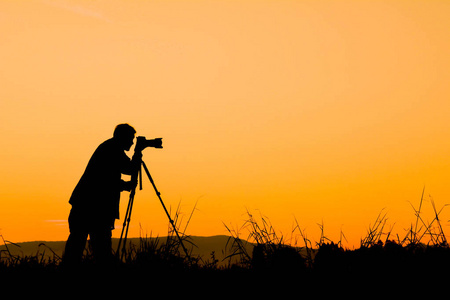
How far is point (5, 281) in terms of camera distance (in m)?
5.86

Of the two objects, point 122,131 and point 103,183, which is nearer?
point 103,183

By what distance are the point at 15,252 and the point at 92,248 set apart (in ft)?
3.65

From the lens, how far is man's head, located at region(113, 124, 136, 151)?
7.72 meters

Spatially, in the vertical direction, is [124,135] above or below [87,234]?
above

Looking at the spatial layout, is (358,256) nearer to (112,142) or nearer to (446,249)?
(446,249)

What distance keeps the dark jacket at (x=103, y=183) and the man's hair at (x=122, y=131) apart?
0.12 m

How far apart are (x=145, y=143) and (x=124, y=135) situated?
0.35m

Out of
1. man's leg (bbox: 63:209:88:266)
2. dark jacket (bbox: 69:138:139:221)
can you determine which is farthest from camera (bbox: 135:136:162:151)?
man's leg (bbox: 63:209:88:266)

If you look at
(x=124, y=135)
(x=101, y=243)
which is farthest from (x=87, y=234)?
(x=124, y=135)

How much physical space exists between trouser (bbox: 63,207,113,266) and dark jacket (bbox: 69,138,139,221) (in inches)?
2.6

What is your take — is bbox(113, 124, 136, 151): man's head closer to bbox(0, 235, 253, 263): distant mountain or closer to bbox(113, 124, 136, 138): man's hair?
bbox(113, 124, 136, 138): man's hair

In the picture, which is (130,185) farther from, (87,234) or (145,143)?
(87,234)

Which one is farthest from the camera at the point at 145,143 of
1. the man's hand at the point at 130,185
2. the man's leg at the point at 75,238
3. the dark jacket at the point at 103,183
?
the man's leg at the point at 75,238

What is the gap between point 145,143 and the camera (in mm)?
7781
